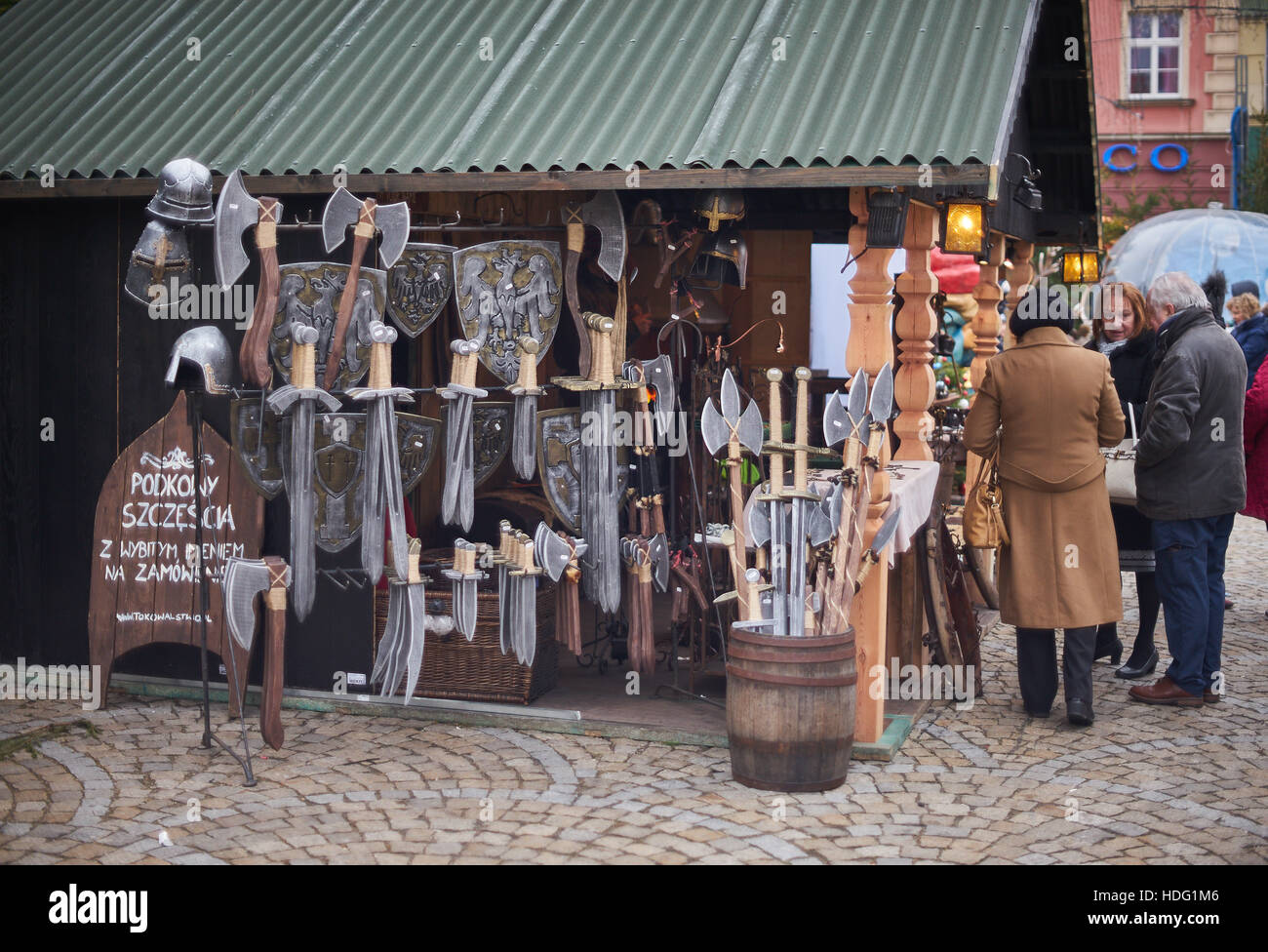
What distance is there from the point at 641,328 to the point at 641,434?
2011mm

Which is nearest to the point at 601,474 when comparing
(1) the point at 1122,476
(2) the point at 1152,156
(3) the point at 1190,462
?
(3) the point at 1190,462

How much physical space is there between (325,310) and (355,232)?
0.46 meters

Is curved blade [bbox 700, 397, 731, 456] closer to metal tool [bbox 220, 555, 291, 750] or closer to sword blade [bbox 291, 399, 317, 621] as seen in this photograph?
sword blade [bbox 291, 399, 317, 621]

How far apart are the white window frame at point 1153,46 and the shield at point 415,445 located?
2226 cm

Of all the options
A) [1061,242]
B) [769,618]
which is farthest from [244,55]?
[1061,242]

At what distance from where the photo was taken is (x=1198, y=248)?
20.0m

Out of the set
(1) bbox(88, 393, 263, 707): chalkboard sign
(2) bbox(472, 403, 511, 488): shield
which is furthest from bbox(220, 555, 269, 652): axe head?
(2) bbox(472, 403, 511, 488): shield

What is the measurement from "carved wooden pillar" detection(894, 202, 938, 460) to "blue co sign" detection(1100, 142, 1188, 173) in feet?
63.0

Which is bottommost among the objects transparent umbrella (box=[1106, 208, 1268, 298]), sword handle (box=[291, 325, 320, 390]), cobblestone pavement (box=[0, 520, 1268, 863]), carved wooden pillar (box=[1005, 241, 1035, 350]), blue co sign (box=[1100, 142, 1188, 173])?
cobblestone pavement (box=[0, 520, 1268, 863])

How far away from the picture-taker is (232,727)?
22.3ft

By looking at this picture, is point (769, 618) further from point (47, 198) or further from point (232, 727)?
point (47, 198)

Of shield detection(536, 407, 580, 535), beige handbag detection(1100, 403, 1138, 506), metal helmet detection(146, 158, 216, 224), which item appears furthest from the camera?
beige handbag detection(1100, 403, 1138, 506)

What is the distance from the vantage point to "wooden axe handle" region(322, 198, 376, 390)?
19.8ft

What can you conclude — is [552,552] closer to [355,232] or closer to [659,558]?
[659,558]
